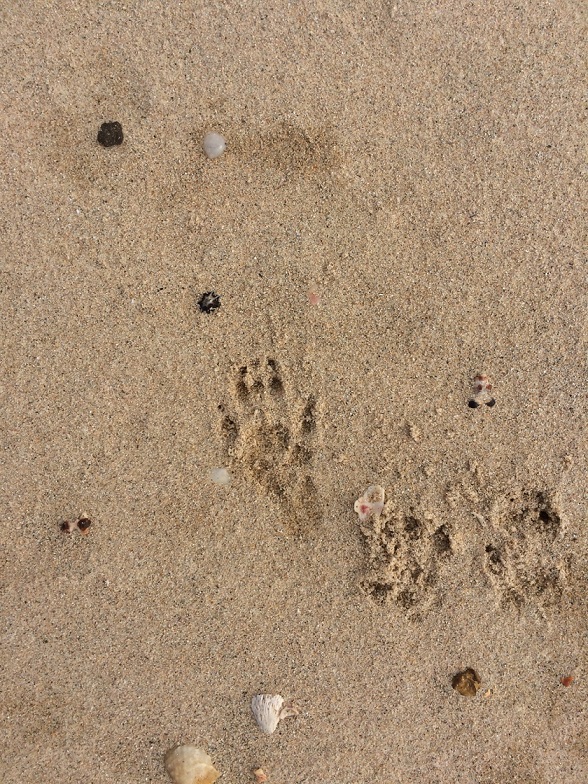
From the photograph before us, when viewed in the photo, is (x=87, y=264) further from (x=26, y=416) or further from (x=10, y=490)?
(x=10, y=490)

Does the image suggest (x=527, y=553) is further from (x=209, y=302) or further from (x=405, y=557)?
(x=209, y=302)

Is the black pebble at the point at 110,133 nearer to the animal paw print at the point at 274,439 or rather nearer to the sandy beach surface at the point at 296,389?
the sandy beach surface at the point at 296,389

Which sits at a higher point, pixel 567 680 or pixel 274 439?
pixel 274 439

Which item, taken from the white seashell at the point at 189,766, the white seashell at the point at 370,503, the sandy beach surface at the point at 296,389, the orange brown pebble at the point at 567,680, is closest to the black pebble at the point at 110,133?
the sandy beach surface at the point at 296,389

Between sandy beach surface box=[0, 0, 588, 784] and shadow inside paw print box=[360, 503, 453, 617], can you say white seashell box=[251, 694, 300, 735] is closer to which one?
sandy beach surface box=[0, 0, 588, 784]

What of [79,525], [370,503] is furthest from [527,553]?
[79,525]

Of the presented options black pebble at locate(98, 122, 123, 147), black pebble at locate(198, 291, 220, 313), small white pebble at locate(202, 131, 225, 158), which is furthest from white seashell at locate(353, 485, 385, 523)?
black pebble at locate(98, 122, 123, 147)

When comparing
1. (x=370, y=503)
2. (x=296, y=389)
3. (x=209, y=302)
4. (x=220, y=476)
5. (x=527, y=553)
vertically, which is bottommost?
(x=527, y=553)
